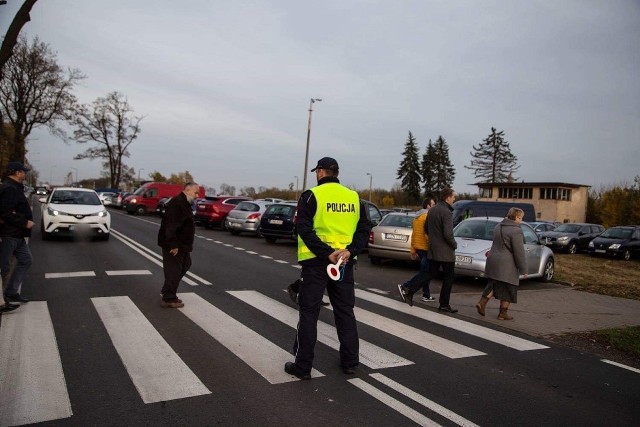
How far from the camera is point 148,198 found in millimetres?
36438

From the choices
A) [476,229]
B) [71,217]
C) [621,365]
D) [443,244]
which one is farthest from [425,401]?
[71,217]

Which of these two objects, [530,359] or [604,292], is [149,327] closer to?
[530,359]

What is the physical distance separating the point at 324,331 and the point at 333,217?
2212mm

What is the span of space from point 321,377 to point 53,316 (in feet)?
13.1

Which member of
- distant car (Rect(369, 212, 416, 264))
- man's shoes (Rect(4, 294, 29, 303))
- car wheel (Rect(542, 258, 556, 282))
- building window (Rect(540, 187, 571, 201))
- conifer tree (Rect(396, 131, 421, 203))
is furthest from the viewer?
conifer tree (Rect(396, 131, 421, 203))

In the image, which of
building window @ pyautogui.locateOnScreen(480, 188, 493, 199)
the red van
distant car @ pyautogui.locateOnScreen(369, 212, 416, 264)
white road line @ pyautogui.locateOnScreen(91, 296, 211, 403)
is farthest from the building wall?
white road line @ pyautogui.locateOnScreen(91, 296, 211, 403)

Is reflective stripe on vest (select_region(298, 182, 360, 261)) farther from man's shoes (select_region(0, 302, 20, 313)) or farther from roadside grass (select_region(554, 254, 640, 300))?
roadside grass (select_region(554, 254, 640, 300))

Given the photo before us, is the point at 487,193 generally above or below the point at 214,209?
above

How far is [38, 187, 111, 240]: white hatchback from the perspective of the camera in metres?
14.8

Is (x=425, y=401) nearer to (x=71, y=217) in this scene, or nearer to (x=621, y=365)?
(x=621, y=365)

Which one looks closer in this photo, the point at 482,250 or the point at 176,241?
the point at 176,241

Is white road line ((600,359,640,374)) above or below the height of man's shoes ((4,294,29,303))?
above

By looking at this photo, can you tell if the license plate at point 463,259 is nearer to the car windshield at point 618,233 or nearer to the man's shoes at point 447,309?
the man's shoes at point 447,309

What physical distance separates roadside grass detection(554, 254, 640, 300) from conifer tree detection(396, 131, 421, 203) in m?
60.6
